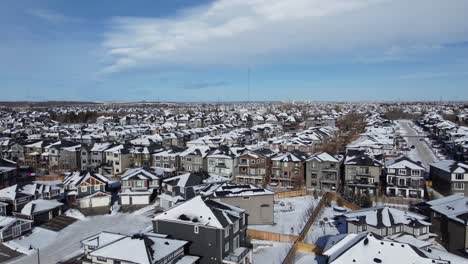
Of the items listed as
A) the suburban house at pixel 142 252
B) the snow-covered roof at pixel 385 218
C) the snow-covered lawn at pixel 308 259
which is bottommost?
the snow-covered lawn at pixel 308 259

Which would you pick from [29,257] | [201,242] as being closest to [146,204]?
[29,257]

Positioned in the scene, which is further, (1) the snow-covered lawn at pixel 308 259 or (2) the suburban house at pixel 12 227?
(2) the suburban house at pixel 12 227

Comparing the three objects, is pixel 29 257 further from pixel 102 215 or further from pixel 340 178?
pixel 340 178

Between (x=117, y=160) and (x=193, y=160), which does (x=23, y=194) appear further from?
(x=193, y=160)

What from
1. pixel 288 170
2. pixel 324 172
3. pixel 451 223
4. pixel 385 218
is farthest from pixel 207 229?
pixel 288 170

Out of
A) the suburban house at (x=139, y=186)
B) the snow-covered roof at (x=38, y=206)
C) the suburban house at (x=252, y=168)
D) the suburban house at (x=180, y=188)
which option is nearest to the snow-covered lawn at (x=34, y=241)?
the snow-covered roof at (x=38, y=206)

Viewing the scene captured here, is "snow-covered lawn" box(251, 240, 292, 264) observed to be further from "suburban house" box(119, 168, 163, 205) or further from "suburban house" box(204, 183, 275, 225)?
"suburban house" box(119, 168, 163, 205)

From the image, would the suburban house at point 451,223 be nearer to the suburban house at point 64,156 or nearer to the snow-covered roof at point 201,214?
the snow-covered roof at point 201,214
